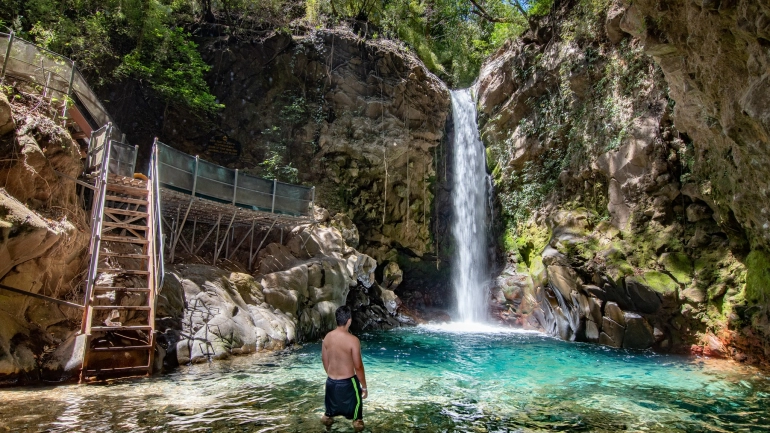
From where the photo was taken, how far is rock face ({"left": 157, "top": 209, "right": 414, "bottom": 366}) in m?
9.05

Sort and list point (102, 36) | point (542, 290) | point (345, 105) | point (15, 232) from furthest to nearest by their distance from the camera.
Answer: point (345, 105), point (102, 36), point (542, 290), point (15, 232)

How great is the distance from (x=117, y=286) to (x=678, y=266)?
14114 millimetres

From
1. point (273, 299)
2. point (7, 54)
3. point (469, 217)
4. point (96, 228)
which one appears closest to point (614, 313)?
point (469, 217)

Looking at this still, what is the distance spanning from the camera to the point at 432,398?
646 centimetres

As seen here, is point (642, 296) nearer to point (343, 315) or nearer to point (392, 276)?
point (392, 276)

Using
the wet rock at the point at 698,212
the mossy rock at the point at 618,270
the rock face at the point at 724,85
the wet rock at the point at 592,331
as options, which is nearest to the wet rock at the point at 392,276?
the wet rock at the point at 592,331

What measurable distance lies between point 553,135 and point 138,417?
55.0ft

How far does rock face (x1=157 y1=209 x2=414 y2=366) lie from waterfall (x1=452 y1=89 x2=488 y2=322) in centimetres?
356

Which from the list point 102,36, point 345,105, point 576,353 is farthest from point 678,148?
point 102,36

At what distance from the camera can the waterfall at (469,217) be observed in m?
19.5

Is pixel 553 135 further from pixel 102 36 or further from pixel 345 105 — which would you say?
pixel 102 36

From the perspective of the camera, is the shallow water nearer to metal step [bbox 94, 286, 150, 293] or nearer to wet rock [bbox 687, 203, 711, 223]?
metal step [bbox 94, 286, 150, 293]

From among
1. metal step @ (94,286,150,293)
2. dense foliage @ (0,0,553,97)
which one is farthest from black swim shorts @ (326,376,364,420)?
dense foliage @ (0,0,553,97)

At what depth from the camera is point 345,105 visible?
2078cm
